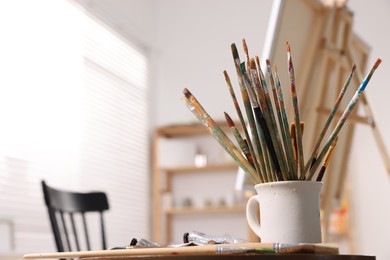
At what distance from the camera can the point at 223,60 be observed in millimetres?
4652

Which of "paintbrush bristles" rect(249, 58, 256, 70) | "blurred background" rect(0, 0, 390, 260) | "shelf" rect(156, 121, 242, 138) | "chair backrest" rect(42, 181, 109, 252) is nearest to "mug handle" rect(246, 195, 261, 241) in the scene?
"paintbrush bristles" rect(249, 58, 256, 70)

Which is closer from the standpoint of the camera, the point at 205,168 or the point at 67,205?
the point at 67,205

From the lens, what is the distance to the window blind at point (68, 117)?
3.17 metres

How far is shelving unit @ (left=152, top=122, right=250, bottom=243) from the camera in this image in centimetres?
450

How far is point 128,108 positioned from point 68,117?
837 millimetres

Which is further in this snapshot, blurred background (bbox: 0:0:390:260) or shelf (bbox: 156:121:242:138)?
shelf (bbox: 156:121:242:138)

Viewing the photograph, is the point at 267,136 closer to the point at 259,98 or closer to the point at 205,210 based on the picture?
the point at 259,98

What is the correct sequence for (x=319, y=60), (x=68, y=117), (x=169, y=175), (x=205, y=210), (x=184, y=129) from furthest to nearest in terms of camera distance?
1. (x=169, y=175)
2. (x=184, y=129)
3. (x=205, y=210)
4. (x=68, y=117)
5. (x=319, y=60)

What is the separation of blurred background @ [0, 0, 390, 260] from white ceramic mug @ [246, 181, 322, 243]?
2.07m

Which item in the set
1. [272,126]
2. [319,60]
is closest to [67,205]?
[319,60]

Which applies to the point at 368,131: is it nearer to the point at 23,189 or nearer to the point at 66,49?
the point at 66,49

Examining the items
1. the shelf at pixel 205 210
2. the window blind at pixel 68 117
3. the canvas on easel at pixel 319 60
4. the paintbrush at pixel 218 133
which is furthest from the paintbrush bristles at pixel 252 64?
the shelf at pixel 205 210

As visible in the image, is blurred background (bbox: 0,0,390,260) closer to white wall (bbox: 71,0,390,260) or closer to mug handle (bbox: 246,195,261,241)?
white wall (bbox: 71,0,390,260)

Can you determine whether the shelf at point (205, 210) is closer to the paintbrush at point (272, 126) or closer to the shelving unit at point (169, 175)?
the shelving unit at point (169, 175)
